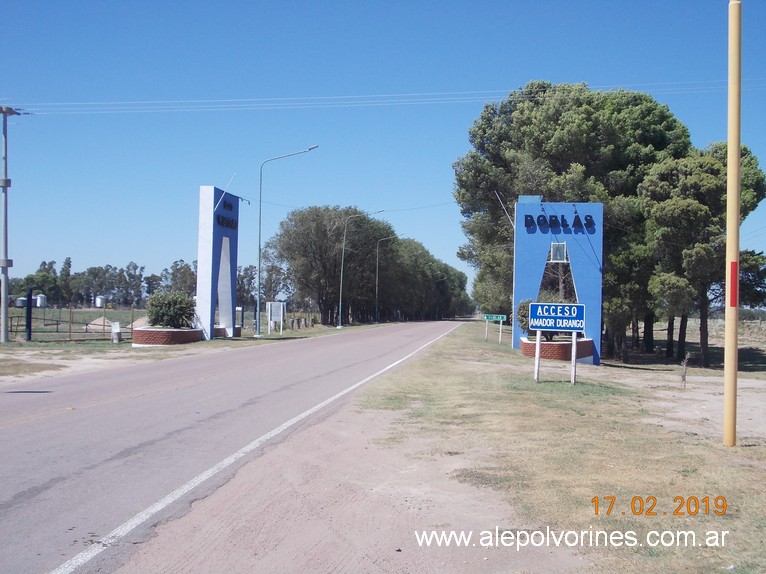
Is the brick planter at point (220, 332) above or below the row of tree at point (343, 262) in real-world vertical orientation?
below

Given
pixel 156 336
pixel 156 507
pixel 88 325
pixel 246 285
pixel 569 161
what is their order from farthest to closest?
1. pixel 246 285
2. pixel 569 161
3. pixel 88 325
4. pixel 156 336
5. pixel 156 507

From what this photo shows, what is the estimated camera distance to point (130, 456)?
29.7 feet

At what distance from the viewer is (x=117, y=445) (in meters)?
9.70

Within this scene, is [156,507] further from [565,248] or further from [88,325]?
[88,325]

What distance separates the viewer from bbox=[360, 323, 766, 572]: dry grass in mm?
5863

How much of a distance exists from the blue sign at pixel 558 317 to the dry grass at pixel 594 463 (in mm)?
1944

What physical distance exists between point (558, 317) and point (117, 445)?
1183cm

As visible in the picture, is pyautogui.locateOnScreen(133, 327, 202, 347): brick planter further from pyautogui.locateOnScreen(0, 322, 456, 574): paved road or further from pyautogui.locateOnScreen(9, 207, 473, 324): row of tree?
pyautogui.locateOnScreen(9, 207, 473, 324): row of tree

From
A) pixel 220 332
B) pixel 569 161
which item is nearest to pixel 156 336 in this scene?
pixel 220 332

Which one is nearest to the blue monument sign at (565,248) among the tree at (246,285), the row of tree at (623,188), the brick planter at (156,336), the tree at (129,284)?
the row of tree at (623,188)

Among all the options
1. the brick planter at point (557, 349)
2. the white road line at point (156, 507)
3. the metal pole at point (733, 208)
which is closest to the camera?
the white road line at point (156, 507)

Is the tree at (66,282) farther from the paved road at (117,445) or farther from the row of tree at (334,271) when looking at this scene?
the paved road at (117,445)

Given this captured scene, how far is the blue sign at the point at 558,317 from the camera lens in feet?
59.5

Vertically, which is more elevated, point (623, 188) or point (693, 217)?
point (623, 188)
